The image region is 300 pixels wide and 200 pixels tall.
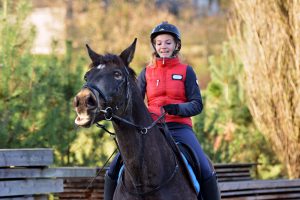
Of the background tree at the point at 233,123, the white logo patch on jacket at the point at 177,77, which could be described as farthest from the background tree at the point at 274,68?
the white logo patch on jacket at the point at 177,77

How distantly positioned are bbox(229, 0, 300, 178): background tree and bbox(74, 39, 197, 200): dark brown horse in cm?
671

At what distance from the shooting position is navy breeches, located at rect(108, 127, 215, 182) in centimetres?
731

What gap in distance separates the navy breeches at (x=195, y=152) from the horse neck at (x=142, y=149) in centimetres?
46

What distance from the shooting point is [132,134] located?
6.58m

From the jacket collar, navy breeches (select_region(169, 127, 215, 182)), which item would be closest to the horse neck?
navy breeches (select_region(169, 127, 215, 182))

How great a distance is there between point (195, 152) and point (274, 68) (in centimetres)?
674

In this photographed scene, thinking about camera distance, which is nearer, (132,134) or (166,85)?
(132,134)

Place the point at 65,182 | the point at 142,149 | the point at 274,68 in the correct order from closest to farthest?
the point at 142,149 < the point at 65,182 < the point at 274,68

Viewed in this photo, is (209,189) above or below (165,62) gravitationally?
below

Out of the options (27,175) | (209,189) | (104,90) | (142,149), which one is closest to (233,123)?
(27,175)

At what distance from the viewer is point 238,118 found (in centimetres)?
1625

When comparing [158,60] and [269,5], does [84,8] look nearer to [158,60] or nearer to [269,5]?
[269,5]

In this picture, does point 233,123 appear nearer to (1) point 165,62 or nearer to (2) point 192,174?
(1) point 165,62

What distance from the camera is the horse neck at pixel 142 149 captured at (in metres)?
6.57
